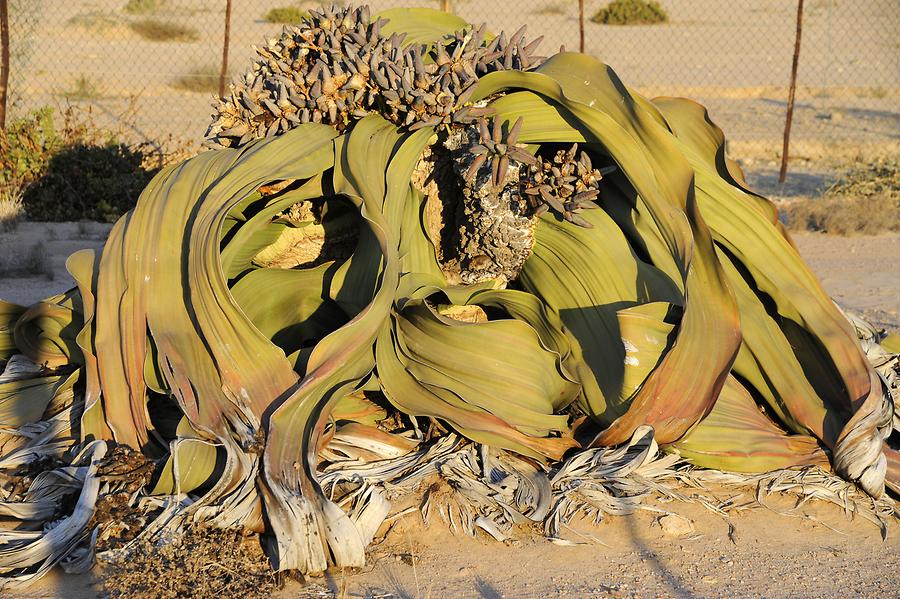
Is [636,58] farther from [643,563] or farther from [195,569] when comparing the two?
[195,569]

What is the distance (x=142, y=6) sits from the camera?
82.3ft

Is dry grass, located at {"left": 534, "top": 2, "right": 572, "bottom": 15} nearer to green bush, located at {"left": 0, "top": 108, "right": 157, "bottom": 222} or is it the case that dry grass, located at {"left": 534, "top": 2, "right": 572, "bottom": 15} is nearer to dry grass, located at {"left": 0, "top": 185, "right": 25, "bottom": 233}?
green bush, located at {"left": 0, "top": 108, "right": 157, "bottom": 222}

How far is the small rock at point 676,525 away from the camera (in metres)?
2.57

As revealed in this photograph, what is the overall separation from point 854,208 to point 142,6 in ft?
72.6

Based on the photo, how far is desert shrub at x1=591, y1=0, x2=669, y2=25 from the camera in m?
25.0

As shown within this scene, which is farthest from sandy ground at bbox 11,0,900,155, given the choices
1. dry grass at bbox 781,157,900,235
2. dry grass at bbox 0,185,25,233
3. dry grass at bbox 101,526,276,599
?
dry grass at bbox 101,526,276,599

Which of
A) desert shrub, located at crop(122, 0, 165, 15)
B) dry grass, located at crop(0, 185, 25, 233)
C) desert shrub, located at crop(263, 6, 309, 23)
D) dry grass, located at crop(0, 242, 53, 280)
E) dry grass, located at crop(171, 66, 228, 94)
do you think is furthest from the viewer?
desert shrub, located at crop(122, 0, 165, 15)

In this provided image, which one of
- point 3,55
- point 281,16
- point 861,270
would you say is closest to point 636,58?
point 281,16

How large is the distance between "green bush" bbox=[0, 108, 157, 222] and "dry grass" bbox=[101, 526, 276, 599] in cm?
484

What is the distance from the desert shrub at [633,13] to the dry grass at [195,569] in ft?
80.6

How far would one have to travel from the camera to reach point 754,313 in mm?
2859

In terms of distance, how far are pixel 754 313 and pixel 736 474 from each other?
48 cm

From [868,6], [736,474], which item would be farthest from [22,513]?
[868,6]

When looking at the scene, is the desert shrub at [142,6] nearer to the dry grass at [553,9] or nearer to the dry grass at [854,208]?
the dry grass at [553,9]
